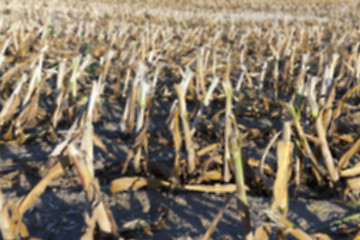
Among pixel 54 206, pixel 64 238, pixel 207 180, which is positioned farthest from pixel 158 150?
pixel 64 238

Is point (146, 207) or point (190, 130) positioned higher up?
point (190, 130)

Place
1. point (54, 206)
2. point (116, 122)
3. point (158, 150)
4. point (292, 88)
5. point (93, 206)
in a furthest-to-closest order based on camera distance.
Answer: point (292, 88), point (116, 122), point (158, 150), point (54, 206), point (93, 206)

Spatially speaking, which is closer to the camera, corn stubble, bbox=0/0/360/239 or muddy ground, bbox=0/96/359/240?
corn stubble, bbox=0/0/360/239

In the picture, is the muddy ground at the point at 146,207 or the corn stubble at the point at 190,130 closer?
the corn stubble at the point at 190,130

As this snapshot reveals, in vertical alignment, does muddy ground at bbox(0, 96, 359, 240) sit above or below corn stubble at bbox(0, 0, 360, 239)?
below

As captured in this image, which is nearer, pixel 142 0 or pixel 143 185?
pixel 143 185

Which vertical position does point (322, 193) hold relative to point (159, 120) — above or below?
below

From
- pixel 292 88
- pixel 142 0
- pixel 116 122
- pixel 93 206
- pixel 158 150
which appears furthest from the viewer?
pixel 142 0

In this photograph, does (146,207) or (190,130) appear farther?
(190,130)

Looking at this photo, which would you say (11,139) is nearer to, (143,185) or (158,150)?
(158,150)

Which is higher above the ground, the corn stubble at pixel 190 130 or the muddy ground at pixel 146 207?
the corn stubble at pixel 190 130

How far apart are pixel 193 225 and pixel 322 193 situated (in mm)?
570

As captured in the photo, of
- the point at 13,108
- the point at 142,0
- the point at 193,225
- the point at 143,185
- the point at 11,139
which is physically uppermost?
the point at 142,0

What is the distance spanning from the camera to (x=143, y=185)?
143 cm
